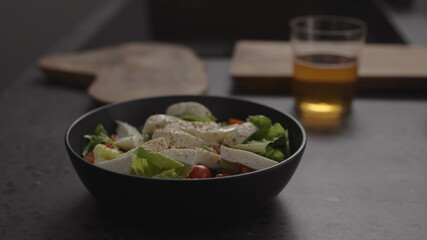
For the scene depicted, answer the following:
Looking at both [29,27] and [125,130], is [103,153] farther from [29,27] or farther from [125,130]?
[29,27]

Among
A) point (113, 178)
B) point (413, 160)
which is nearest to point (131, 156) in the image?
point (113, 178)

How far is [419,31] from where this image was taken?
2117mm

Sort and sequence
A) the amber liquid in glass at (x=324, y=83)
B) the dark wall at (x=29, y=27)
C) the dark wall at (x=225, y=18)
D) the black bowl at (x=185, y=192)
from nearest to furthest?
the black bowl at (x=185, y=192) → the amber liquid in glass at (x=324, y=83) → the dark wall at (x=225, y=18) → the dark wall at (x=29, y=27)

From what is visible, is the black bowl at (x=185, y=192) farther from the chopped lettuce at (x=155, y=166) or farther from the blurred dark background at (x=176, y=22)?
the blurred dark background at (x=176, y=22)

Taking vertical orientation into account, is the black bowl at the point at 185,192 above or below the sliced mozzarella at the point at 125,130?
above

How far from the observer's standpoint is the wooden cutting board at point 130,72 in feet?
4.95

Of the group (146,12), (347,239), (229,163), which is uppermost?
(229,163)

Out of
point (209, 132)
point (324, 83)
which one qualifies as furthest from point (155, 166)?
point (324, 83)

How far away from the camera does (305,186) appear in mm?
1031

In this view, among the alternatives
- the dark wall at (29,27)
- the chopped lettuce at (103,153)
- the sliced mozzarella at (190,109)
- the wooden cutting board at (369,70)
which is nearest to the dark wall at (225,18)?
the dark wall at (29,27)

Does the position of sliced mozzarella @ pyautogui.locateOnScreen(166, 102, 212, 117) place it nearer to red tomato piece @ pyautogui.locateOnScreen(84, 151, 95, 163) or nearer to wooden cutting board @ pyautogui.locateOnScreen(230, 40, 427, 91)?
red tomato piece @ pyautogui.locateOnScreen(84, 151, 95, 163)

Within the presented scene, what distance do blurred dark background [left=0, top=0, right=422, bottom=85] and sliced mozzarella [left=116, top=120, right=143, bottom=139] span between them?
1.17 metres

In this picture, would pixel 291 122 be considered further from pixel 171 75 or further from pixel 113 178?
pixel 171 75

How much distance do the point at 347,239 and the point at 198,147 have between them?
11.2 inches
